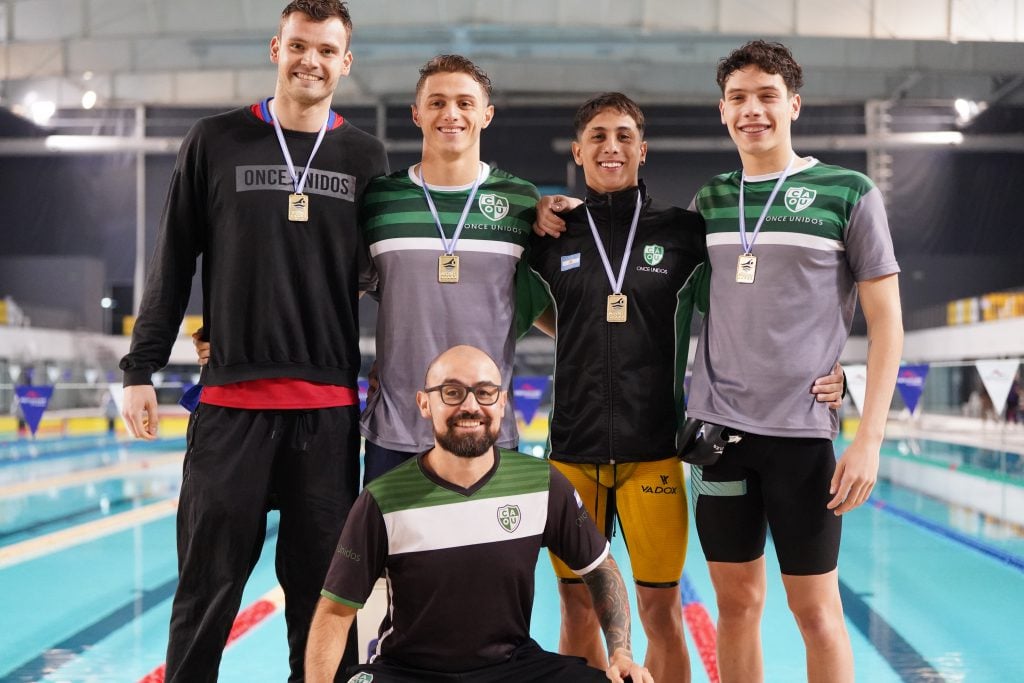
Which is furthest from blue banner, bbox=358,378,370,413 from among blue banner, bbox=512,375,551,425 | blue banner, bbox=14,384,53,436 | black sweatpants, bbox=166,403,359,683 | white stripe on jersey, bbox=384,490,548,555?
blue banner, bbox=14,384,53,436

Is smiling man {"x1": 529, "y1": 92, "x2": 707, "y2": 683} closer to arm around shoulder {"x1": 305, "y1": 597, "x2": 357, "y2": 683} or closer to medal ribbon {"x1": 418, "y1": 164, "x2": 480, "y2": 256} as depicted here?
medal ribbon {"x1": 418, "y1": 164, "x2": 480, "y2": 256}

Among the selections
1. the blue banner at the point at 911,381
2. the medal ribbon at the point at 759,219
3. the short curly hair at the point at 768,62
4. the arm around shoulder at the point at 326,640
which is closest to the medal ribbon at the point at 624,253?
the medal ribbon at the point at 759,219

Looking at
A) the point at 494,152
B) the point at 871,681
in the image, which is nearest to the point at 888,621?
the point at 871,681

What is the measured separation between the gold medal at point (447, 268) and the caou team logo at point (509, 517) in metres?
0.66

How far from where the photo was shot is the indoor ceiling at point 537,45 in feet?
45.2

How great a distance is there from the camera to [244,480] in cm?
246

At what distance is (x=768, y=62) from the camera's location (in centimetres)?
261

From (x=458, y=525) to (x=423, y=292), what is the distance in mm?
668

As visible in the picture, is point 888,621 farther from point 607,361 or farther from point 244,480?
point 244,480

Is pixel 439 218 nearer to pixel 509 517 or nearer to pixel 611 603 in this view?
pixel 509 517

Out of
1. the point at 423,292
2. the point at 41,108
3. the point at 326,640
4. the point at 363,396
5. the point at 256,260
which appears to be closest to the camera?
the point at 326,640

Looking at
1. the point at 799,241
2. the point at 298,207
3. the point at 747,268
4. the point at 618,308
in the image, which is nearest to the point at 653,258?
the point at 618,308

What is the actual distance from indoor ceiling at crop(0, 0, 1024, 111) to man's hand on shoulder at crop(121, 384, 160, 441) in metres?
12.4

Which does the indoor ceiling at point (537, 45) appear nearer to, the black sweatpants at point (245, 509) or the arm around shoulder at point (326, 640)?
the black sweatpants at point (245, 509)
